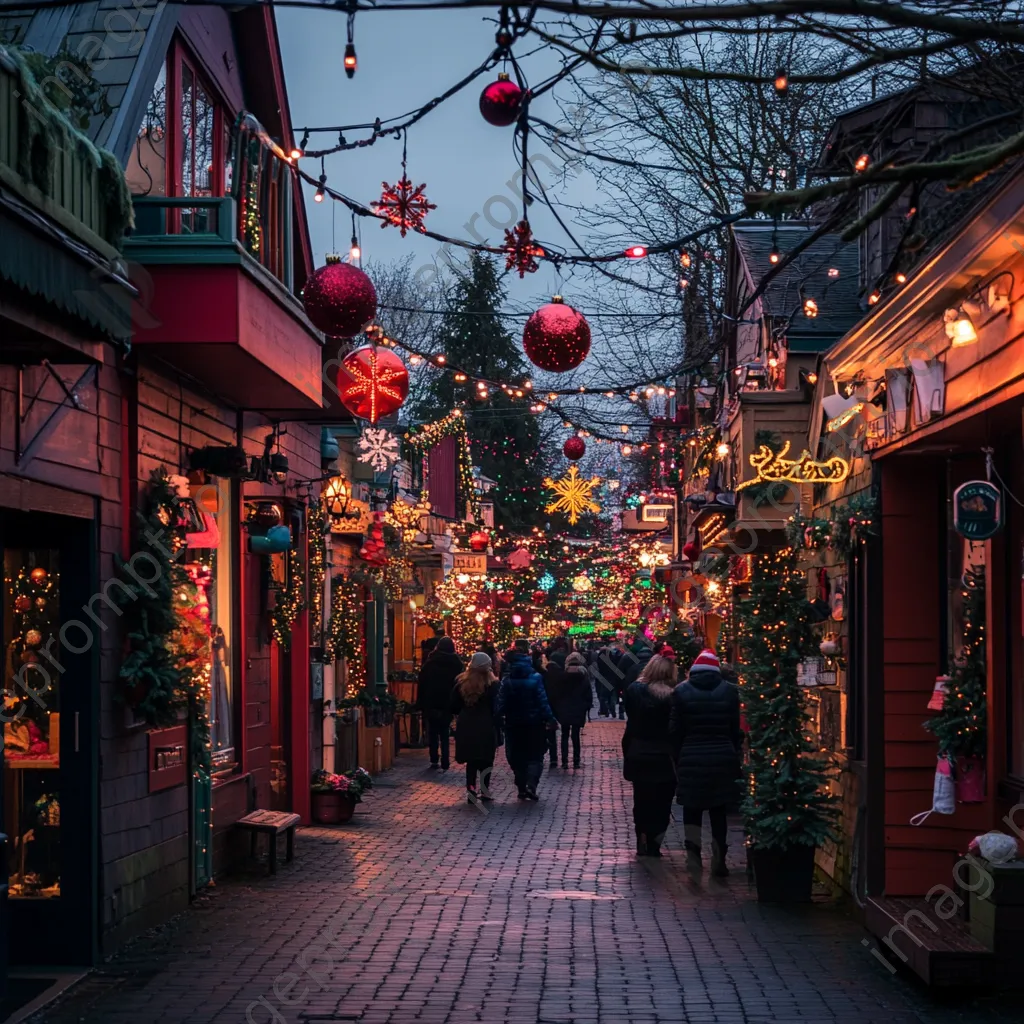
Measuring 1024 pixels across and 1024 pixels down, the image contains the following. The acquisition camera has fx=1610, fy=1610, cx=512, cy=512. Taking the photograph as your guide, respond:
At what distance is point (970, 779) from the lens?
10.5 meters

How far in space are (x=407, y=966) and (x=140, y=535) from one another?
3589 millimetres

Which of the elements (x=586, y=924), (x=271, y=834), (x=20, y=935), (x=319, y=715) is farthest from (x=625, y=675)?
(x=20, y=935)

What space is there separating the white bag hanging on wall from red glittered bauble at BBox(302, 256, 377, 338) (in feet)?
16.4

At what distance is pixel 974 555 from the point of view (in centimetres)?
1116

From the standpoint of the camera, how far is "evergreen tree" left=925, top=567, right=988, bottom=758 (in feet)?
34.6

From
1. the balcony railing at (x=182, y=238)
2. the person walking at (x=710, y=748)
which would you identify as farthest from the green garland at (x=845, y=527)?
the balcony railing at (x=182, y=238)

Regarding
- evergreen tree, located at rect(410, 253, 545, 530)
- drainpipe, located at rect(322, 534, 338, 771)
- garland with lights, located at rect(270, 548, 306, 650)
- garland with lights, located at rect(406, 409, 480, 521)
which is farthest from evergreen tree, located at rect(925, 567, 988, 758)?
evergreen tree, located at rect(410, 253, 545, 530)

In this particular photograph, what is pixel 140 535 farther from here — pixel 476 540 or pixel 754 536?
pixel 476 540

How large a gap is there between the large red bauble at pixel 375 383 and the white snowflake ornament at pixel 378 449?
1025 cm

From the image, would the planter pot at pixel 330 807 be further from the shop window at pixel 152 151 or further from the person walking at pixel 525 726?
the shop window at pixel 152 151

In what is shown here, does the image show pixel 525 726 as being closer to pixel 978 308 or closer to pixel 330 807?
pixel 330 807

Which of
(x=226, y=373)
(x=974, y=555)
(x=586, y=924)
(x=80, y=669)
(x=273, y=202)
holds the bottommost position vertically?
(x=586, y=924)

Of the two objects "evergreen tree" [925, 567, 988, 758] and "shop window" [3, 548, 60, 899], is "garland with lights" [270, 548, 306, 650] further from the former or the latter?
"evergreen tree" [925, 567, 988, 758]

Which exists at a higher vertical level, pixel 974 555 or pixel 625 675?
pixel 974 555
